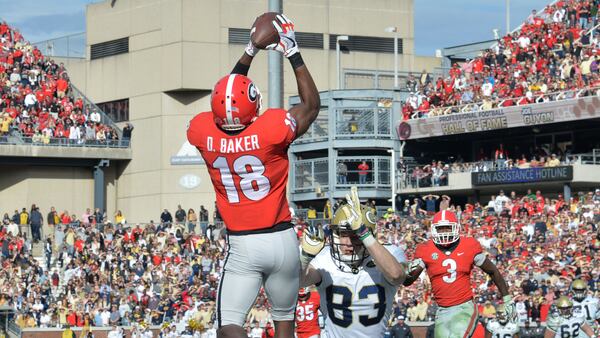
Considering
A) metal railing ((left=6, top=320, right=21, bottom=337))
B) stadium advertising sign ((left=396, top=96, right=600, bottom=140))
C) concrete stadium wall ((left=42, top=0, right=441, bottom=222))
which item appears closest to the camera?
metal railing ((left=6, top=320, right=21, bottom=337))

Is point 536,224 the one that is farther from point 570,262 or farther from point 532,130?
point 532,130

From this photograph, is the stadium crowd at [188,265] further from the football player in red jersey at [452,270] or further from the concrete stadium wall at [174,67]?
the football player in red jersey at [452,270]

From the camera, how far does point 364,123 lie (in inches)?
1587

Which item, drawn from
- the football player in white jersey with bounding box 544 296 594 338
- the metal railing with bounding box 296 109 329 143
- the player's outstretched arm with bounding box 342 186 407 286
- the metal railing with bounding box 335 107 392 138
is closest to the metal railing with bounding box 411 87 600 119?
the metal railing with bounding box 335 107 392 138

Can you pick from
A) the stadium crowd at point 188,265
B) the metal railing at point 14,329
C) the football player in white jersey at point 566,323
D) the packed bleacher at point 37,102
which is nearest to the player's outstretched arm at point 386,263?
the football player in white jersey at point 566,323

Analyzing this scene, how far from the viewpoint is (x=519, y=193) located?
3628 cm

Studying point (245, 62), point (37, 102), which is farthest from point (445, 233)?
point (37, 102)

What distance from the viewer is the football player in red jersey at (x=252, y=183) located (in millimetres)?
7461

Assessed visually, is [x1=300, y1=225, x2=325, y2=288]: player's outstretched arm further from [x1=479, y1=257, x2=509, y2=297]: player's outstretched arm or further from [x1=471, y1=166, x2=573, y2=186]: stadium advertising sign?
[x1=471, y1=166, x2=573, y2=186]: stadium advertising sign

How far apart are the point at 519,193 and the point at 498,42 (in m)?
5.00

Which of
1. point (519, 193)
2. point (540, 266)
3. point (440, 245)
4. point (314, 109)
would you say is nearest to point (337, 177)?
point (519, 193)

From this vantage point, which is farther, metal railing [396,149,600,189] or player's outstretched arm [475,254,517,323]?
metal railing [396,149,600,189]

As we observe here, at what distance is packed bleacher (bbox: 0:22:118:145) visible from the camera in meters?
39.1

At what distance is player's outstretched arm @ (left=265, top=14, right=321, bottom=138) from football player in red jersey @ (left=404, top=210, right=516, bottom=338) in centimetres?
458
